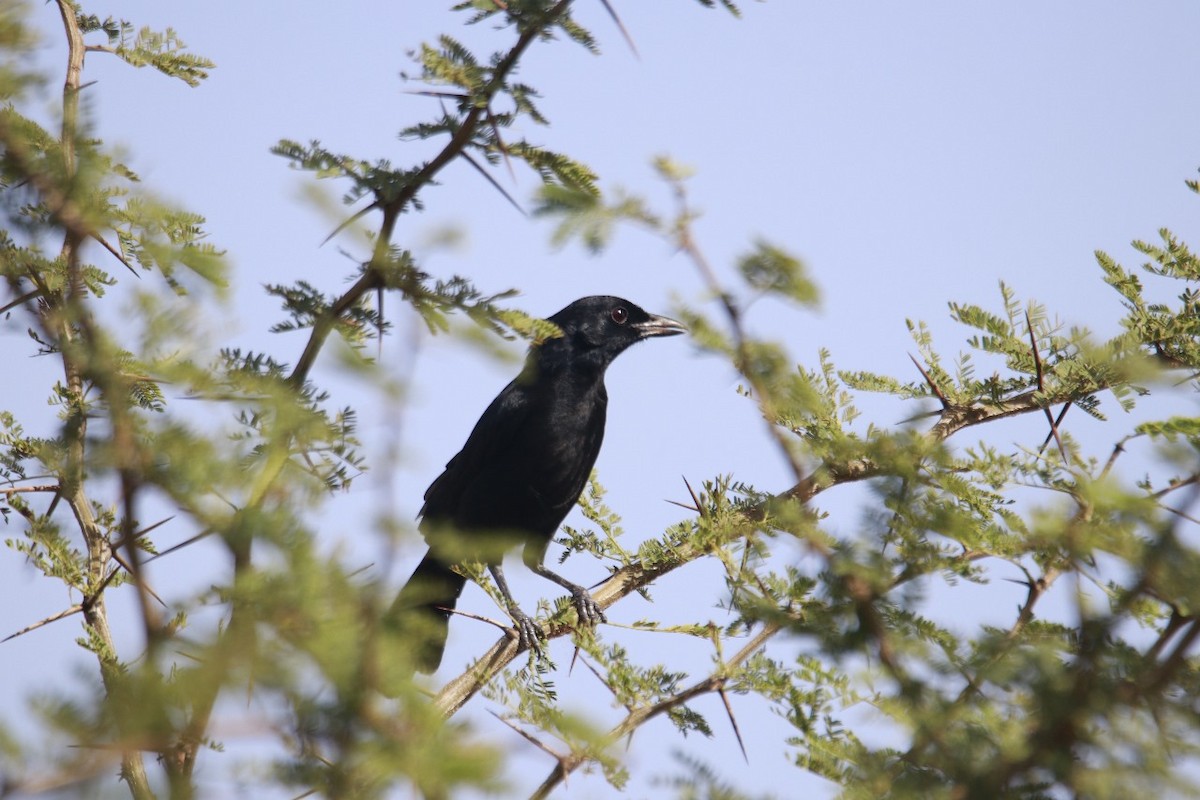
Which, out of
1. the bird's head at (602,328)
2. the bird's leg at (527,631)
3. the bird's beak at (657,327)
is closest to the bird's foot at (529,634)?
the bird's leg at (527,631)

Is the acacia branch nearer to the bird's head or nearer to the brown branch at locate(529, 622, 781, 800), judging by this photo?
the brown branch at locate(529, 622, 781, 800)

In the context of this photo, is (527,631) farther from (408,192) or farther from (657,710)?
(408,192)

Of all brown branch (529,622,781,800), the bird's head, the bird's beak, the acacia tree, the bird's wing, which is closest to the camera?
the acacia tree

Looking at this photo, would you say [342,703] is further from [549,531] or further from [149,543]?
[549,531]

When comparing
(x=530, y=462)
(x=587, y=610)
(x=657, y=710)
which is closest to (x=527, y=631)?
(x=587, y=610)

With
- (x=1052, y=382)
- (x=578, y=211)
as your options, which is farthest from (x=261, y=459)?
(x=1052, y=382)

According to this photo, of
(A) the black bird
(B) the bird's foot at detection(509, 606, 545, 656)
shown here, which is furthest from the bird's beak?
(B) the bird's foot at detection(509, 606, 545, 656)

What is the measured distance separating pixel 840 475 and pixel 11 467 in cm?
270

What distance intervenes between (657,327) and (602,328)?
42 cm

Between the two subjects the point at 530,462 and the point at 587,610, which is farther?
the point at 530,462

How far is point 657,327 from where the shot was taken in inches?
280

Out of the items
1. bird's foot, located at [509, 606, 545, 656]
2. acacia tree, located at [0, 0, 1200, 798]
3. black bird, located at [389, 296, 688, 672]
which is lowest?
acacia tree, located at [0, 0, 1200, 798]

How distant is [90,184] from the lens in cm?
181

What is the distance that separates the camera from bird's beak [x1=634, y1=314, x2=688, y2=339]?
705 cm
